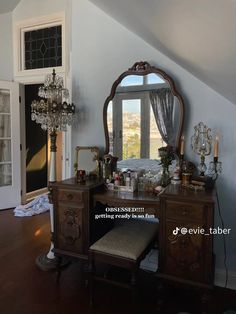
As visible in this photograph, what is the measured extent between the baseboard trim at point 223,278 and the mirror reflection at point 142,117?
3.90ft

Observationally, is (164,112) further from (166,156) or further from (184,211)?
(184,211)

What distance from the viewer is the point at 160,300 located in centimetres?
200

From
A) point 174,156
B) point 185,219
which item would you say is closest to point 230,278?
point 185,219

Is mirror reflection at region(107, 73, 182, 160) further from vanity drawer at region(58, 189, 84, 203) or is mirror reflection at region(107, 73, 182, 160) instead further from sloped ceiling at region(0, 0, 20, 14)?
sloped ceiling at region(0, 0, 20, 14)

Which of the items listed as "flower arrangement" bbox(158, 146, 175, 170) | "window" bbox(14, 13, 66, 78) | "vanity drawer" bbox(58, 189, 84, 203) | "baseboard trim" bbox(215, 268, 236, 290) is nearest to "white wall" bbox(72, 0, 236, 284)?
"baseboard trim" bbox(215, 268, 236, 290)

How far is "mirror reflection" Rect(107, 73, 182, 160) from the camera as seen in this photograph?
2.37 m

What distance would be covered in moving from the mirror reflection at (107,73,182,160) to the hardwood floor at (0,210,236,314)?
1202mm

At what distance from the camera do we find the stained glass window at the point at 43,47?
157 inches

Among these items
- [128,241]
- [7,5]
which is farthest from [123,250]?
[7,5]

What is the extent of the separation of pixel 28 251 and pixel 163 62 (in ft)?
7.97

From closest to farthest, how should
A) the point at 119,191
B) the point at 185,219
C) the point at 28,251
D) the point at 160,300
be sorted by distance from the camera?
the point at 185,219
the point at 160,300
the point at 119,191
the point at 28,251

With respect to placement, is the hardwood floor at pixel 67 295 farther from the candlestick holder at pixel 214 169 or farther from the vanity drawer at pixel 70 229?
the candlestick holder at pixel 214 169

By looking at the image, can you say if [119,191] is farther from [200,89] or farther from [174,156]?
[200,89]

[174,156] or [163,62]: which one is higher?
[163,62]
